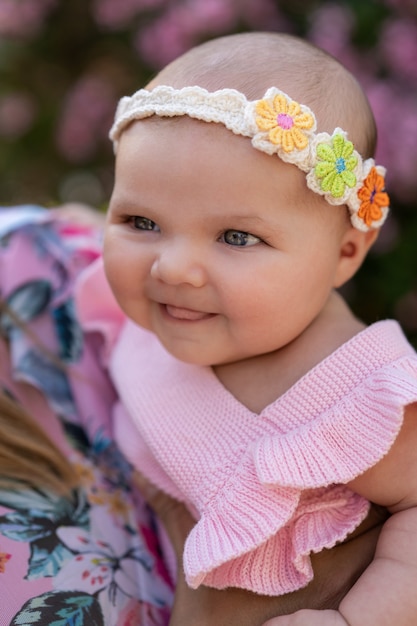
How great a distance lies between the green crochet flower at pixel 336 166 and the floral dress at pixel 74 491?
2.76 ft

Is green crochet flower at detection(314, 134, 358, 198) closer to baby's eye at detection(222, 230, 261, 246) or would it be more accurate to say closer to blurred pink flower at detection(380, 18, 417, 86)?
baby's eye at detection(222, 230, 261, 246)

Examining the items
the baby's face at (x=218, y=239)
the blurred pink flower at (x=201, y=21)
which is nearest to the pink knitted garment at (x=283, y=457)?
the baby's face at (x=218, y=239)

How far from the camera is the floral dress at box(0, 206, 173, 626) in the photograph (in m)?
1.42

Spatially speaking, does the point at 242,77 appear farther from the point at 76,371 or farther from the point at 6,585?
the point at 6,585

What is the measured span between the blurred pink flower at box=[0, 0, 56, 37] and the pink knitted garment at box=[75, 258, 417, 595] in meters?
3.55

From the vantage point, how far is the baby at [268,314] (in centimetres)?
133

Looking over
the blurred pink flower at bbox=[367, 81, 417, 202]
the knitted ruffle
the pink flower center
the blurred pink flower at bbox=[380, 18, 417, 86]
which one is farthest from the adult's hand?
the blurred pink flower at bbox=[380, 18, 417, 86]

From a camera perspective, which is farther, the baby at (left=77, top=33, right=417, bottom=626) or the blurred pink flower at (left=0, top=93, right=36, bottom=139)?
the blurred pink flower at (left=0, top=93, right=36, bottom=139)

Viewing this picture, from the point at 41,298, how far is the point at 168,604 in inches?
34.4

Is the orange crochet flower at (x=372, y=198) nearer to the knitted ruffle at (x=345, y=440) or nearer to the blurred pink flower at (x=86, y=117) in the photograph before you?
the knitted ruffle at (x=345, y=440)

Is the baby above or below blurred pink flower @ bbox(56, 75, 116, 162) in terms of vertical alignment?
above

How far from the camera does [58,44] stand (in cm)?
476

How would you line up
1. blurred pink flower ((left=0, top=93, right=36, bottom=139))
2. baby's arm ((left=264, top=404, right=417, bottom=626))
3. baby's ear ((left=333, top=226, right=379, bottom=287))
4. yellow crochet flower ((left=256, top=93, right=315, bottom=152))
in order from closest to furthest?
baby's arm ((left=264, top=404, right=417, bottom=626)), yellow crochet flower ((left=256, top=93, right=315, bottom=152)), baby's ear ((left=333, top=226, right=379, bottom=287)), blurred pink flower ((left=0, top=93, right=36, bottom=139))

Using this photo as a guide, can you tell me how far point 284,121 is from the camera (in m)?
1.40
